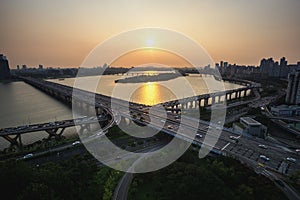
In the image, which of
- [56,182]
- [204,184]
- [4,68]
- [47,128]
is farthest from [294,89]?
[4,68]

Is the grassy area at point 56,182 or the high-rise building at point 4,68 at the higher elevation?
the high-rise building at point 4,68

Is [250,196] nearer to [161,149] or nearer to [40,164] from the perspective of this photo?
[161,149]

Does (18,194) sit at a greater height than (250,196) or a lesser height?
greater

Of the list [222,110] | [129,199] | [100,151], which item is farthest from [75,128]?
[222,110]

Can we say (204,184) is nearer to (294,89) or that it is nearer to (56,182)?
(56,182)

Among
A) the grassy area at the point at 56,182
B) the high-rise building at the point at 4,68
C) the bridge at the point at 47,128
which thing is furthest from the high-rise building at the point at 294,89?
the high-rise building at the point at 4,68

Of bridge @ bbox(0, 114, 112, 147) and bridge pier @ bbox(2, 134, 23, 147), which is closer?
bridge pier @ bbox(2, 134, 23, 147)

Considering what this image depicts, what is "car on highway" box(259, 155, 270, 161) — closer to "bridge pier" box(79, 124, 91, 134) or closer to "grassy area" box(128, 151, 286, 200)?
"grassy area" box(128, 151, 286, 200)

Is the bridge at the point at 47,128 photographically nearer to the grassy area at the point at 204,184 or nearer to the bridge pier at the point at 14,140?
the bridge pier at the point at 14,140

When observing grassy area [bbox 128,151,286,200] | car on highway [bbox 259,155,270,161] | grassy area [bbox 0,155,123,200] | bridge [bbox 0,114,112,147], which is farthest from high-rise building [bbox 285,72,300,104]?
grassy area [bbox 0,155,123,200]
